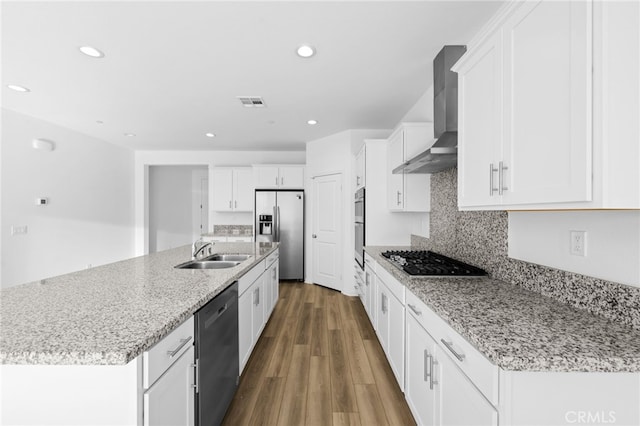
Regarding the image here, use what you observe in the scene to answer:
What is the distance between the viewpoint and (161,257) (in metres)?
2.43

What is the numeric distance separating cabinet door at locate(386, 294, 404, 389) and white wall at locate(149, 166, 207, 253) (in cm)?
652

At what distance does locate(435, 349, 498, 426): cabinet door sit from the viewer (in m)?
0.91

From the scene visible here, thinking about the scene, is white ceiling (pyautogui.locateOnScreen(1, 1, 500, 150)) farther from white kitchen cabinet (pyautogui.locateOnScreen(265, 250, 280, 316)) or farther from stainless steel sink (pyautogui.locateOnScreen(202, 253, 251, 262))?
white kitchen cabinet (pyautogui.locateOnScreen(265, 250, 280, 316))

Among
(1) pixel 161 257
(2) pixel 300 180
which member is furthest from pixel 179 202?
(1) pixel 161 257

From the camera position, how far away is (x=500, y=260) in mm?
1730

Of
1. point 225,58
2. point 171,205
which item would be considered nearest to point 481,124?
point 225,58

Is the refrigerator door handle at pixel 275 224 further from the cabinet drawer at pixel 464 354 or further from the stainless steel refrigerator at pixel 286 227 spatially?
the cabinet drawer at pixel 464 354

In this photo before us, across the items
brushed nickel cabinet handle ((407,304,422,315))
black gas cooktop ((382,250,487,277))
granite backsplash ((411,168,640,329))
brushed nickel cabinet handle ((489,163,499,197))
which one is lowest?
brushed nickel cabinet handle ((407,304,422,315))

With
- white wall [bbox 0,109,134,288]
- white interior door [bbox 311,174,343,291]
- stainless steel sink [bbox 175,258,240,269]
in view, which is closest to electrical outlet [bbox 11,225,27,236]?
white wall [bbox 0,109,134,288]

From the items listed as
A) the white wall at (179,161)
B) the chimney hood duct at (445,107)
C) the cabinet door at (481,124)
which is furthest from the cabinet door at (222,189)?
the cabinet door at (481,124)

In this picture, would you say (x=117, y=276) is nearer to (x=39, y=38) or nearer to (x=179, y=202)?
(x=39, y=38)

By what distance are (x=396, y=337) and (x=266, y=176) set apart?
4236 millimetres

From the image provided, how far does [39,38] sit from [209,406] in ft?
9.56

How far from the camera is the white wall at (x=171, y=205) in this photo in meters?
6.96
